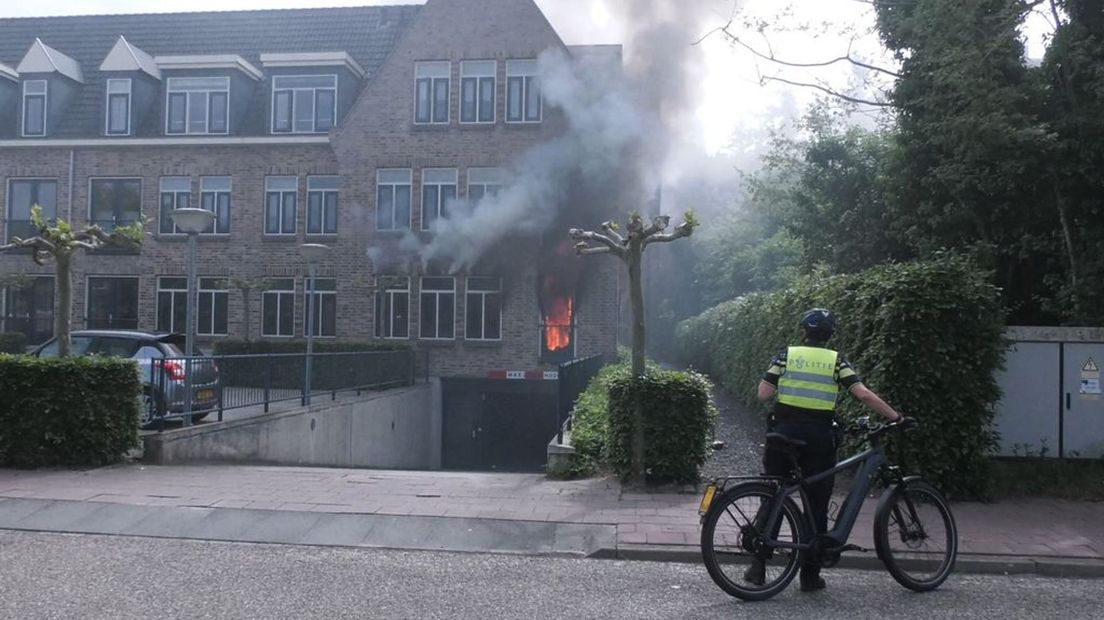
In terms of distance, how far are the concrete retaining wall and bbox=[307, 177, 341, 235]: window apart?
4998mm

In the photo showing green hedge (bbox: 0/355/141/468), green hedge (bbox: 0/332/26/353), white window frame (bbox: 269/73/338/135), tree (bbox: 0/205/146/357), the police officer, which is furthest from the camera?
white window frame (bbox: 269/73/338/135)

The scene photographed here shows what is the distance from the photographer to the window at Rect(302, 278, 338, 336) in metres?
22.4

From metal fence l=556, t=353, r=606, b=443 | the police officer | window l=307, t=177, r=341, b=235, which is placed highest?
window l=307, t=177, r=341, b=235

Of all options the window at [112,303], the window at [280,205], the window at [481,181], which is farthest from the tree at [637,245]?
the window at [112,303]

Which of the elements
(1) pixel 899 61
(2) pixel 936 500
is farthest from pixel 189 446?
(1) pixel 899 61

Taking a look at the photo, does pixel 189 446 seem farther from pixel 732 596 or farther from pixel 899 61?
pixel 899 61


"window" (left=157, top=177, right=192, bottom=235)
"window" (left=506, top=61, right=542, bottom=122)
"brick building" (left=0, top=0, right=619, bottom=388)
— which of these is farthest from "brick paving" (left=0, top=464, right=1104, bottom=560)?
"window" (left=157, top=177, right=192, bottom=235)

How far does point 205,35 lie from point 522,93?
10300 millimetres

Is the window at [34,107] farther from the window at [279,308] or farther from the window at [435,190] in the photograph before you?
the window at [435,190]

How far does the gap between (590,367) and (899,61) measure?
826 centimetres

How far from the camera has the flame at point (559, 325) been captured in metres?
21.2

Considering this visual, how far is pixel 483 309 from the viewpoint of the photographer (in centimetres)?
2188

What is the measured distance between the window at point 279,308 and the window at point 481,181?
5.36 m

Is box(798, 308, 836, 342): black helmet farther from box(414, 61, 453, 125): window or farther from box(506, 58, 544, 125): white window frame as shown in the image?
box(414, 61, 453, 125): window
